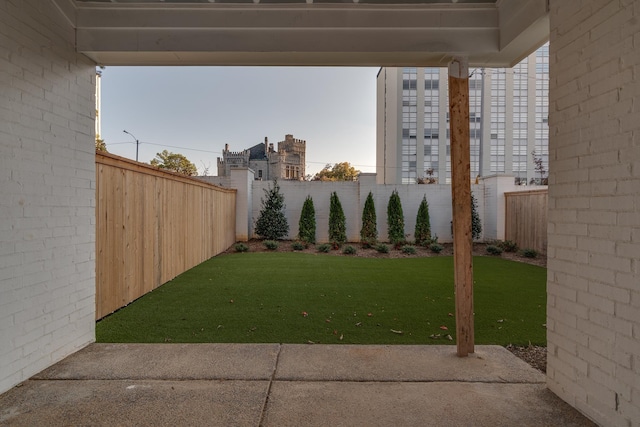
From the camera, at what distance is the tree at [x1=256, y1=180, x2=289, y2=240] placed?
1123 centimetres

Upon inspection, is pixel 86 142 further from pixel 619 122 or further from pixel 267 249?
pixel 267 249

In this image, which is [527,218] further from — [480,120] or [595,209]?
[480,120]

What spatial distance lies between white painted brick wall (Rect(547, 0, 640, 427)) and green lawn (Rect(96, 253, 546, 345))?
49.2 inches

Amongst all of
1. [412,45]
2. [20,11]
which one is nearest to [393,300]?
[412,45]

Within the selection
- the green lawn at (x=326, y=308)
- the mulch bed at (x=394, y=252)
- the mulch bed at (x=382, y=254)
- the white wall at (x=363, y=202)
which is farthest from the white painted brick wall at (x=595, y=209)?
the white wall at (x=363, y=202)

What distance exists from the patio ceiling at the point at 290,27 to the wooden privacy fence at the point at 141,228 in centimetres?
143

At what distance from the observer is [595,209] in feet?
7.11

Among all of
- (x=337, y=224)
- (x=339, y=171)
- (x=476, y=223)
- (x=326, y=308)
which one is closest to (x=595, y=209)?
(x=326, y=308)

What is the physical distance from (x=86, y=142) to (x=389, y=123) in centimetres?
4323

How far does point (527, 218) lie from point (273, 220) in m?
7.55

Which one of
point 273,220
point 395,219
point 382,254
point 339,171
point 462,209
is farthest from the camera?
point 339,171

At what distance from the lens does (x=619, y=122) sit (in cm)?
200

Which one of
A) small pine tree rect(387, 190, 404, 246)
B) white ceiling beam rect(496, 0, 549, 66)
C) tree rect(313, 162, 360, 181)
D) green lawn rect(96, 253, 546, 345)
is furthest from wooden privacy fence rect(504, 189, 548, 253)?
tree rect(313, 162, 360, 181)

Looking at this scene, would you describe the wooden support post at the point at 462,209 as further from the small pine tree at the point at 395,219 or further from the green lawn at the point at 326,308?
the small pine tree at the point at 395,219
